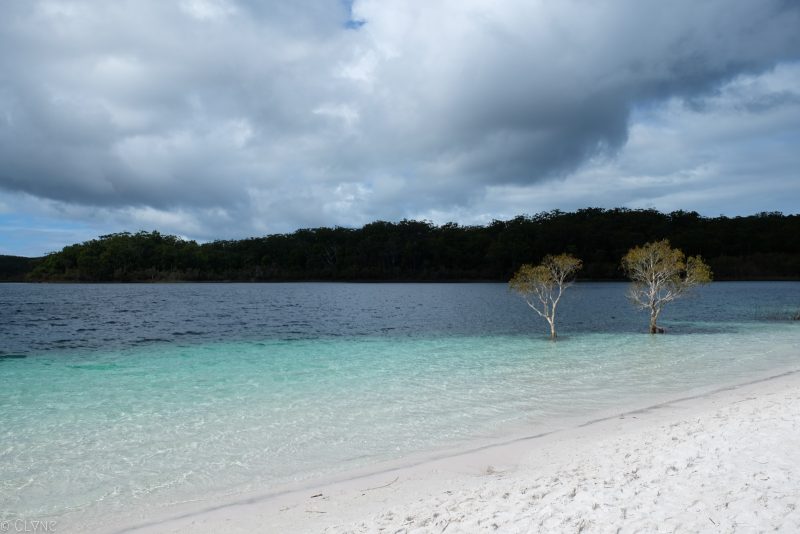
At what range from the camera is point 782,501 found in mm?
6102

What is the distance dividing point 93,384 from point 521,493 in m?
17.8

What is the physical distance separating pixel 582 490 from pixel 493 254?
163 metres

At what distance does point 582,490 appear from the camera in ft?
23.3

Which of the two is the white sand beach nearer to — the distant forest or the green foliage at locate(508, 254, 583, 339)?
the green foliage at locate(508, 254, 583, 339)

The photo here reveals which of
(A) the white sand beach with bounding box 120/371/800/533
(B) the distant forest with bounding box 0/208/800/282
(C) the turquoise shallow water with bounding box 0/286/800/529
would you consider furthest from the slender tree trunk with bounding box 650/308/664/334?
(B) the distant forest with bounding box 0/208/800/282

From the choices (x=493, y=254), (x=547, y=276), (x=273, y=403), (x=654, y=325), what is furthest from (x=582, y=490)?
(x=493, y=254)

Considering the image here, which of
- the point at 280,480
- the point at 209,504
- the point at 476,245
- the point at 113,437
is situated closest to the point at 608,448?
the point at 280,480

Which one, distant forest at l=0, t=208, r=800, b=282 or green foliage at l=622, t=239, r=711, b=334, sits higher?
distant forest at l=0, t=208, r=800, b=282

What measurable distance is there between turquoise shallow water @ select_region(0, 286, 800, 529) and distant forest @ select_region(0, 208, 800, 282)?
142267 mm

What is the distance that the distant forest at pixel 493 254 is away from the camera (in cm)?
16125

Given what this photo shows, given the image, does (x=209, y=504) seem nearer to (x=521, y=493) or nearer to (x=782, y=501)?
(x=521, y=493)

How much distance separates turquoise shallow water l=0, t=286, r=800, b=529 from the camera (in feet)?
31.5

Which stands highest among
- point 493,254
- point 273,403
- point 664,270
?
point 493,254

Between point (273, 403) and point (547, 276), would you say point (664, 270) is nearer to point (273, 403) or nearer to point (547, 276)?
point (547, 276)
